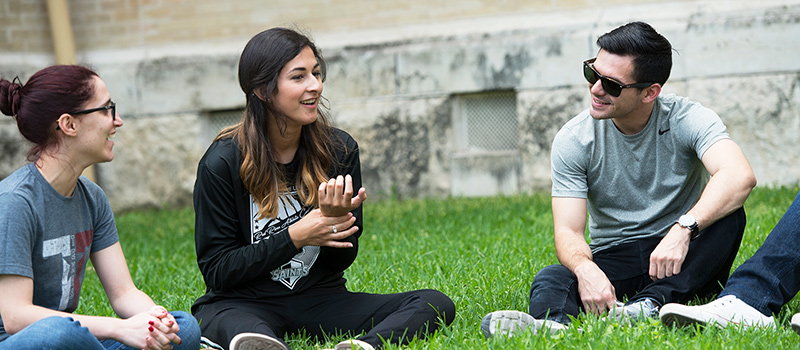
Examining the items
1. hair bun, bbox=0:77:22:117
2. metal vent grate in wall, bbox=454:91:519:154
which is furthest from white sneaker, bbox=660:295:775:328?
metal vent grate in wall, bbox=454:91:519:154

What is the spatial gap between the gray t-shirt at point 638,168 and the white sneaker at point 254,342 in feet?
4.72

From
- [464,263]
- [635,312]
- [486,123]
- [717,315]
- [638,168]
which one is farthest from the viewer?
[486,123]

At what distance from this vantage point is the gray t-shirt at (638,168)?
12.0 feet

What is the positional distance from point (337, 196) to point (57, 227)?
39.5 inches

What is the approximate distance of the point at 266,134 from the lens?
141 inches

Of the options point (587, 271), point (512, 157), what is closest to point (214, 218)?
point (587, 271)

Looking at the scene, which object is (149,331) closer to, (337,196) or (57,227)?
(57,227)

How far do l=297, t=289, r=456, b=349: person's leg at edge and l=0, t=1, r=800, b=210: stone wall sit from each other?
5.10 m

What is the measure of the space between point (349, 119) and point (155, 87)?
2377 mm

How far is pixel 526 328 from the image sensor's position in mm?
3176

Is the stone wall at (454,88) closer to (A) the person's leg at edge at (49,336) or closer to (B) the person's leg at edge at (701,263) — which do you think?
(B) the person's leg at edge at (701,263)

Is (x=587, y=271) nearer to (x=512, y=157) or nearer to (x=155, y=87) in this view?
(x=512, y=157)

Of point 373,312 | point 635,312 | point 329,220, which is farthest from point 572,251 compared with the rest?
point 329,220

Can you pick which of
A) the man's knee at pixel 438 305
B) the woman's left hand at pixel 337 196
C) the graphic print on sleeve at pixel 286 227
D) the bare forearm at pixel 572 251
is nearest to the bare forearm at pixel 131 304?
the graphic print on sleeve at pixel 286 227
